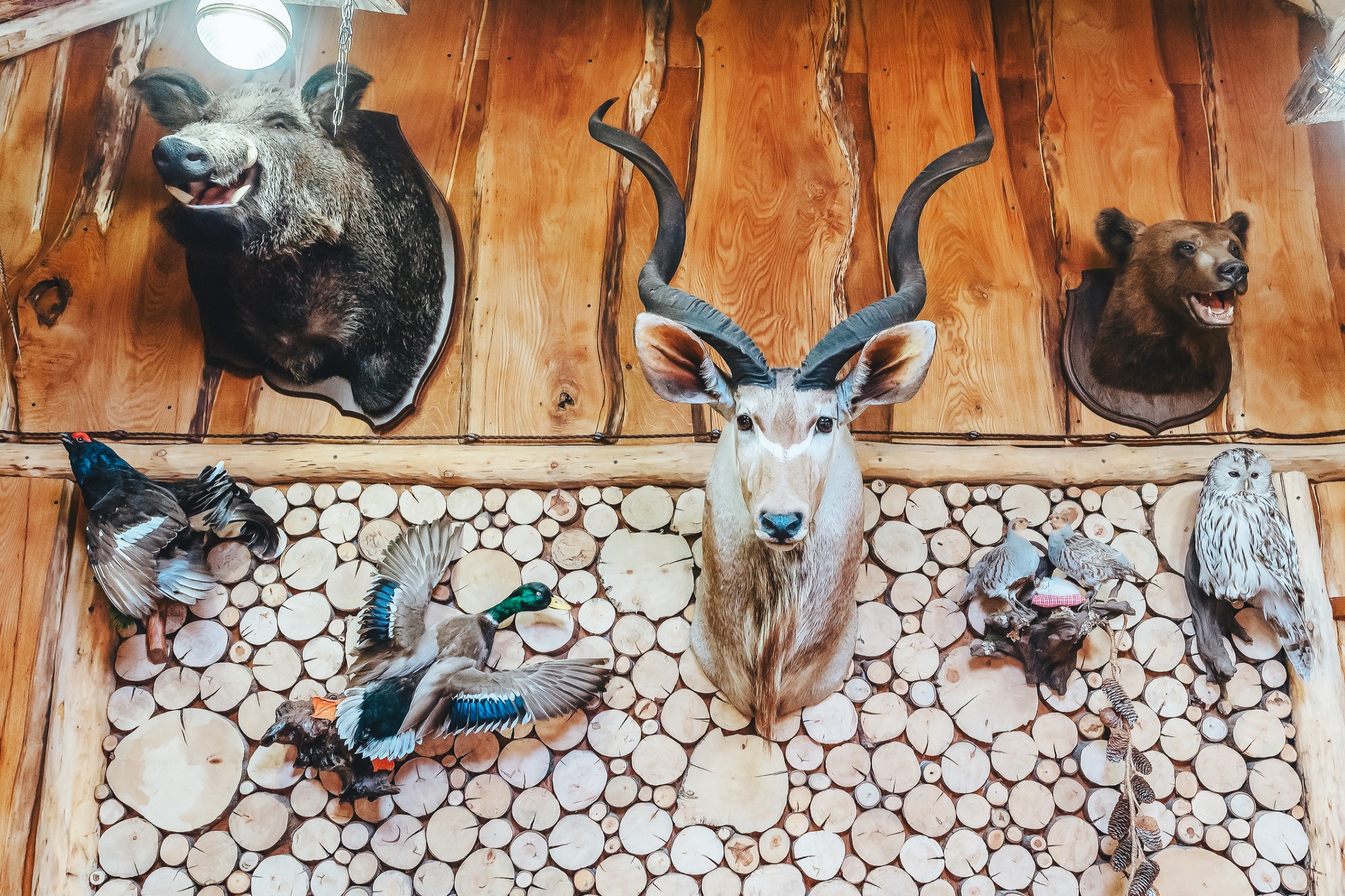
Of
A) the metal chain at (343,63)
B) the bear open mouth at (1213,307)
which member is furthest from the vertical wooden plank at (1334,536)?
the metal chain at (343,63)

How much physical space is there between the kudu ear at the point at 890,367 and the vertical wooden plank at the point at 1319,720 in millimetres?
1371

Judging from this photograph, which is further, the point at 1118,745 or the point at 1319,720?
the point at 1319,720

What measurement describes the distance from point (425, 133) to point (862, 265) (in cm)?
157

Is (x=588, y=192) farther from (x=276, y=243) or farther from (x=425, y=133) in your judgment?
(x=276, y=243)

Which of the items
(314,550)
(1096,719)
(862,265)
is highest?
(862,265)

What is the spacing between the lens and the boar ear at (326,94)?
2.86 m

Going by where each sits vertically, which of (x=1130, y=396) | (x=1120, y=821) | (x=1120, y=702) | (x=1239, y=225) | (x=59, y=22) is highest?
(x=59, y=22)

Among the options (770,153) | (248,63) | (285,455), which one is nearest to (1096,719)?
(770,153)

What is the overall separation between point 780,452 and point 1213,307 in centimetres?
171

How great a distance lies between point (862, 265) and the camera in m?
2.82

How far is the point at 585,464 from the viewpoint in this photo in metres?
2.55

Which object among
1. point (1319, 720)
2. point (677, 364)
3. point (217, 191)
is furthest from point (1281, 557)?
point (217, 191)

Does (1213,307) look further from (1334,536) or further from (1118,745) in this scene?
(1118,745)

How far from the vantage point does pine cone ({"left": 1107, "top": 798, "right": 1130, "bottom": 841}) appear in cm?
216
